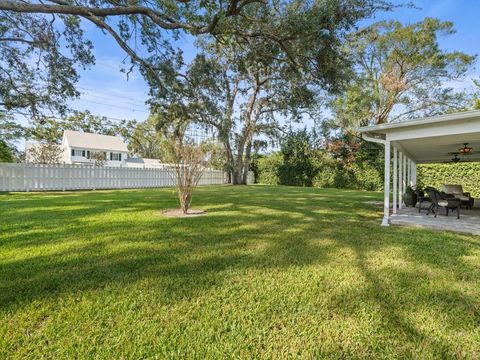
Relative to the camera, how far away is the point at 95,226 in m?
5.07

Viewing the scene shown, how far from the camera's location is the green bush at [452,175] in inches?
550

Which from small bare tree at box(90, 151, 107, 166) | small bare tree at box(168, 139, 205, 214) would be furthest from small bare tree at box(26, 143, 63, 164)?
small bare tree at box(168, 139, 205, 214)

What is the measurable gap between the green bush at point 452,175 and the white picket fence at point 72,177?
49.0 ft

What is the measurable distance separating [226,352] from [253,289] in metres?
0.88

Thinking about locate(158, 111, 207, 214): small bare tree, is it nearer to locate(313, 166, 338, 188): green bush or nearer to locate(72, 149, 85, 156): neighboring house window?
locate(313, 166, 338, 188): green bush

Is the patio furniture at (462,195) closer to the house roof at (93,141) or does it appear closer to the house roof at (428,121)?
the house roof at (428,121)

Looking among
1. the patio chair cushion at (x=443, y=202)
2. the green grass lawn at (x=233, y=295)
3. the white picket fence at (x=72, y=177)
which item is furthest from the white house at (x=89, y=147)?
the patio chair cushion at (x=443, y=202)

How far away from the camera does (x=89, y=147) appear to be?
31406mm

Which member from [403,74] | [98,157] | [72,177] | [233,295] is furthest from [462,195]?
[98,157]

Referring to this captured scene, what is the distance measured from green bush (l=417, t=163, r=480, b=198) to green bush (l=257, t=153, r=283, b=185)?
32.9ft

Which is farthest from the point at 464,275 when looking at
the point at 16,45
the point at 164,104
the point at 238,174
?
the point at 238,174

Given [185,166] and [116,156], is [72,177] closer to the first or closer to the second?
[185,166]

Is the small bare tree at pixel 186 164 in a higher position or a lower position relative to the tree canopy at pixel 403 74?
lower

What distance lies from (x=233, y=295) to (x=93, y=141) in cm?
3540
